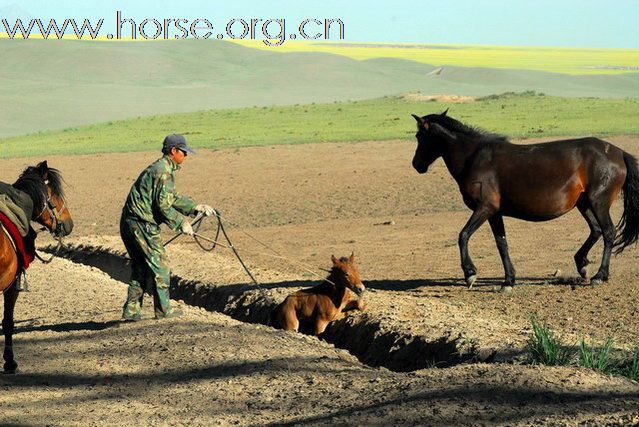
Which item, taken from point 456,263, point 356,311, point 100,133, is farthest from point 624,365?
point 100,133

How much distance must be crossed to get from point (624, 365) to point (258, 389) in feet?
9.90

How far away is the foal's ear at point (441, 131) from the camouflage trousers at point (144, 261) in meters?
4.92

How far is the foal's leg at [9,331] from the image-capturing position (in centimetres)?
1054

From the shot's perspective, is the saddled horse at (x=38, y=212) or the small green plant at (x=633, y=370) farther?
the saddled horse at (x=38, y=212)

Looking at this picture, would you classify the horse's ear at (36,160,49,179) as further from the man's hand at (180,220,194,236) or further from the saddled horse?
the man's hand at (180,220,194,236)

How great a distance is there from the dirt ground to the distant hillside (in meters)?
50.8

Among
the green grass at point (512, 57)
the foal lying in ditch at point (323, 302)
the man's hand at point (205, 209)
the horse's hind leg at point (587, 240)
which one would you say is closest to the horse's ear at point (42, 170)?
the man's hand at point (205, 209)

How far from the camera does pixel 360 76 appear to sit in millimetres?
105500

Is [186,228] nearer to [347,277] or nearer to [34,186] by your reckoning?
[34,186]

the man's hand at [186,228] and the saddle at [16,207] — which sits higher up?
the saddle at [16,207]

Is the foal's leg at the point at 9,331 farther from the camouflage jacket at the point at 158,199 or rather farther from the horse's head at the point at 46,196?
the camouflage jacket at the point at 158,199

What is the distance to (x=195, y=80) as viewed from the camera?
106875mm

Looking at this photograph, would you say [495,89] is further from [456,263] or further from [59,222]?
[59,222]

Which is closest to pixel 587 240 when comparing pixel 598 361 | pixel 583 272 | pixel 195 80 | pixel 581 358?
pixel 583 272
